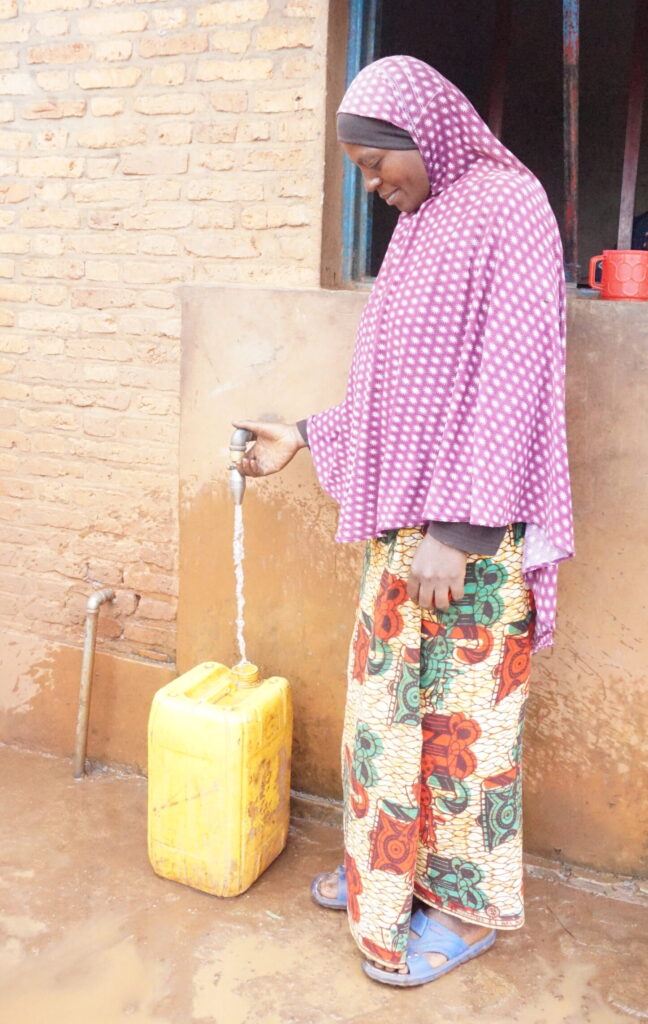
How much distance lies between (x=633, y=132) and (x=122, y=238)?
70.4 inches

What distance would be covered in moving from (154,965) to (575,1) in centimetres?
276

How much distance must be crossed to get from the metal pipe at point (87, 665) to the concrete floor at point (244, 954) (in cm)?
35

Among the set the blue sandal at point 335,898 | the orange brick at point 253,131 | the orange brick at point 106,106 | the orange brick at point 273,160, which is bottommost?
the blue sandal at point 335,898

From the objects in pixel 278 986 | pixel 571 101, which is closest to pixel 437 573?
pixel 278 986

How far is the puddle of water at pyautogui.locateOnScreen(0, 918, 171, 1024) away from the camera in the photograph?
204 centimetres

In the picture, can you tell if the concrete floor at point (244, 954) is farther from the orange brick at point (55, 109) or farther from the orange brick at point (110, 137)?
the orange brick at point (55, 109)

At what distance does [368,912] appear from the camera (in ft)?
7.07

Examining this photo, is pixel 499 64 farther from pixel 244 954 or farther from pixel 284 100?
pixel 244 954

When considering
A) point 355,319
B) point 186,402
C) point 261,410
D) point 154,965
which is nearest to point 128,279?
point 186,402

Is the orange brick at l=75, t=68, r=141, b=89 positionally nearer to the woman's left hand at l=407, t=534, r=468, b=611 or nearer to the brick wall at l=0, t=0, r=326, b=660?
the brick wall at l=0, t=0, r=326, b=660

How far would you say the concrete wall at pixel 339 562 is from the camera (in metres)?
2.33

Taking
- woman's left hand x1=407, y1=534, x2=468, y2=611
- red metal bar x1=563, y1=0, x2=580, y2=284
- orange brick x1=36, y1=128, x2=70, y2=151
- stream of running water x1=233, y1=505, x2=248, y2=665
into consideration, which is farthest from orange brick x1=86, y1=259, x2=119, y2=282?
woman's left hand x1=407, y1=534, x2=468, y2=611

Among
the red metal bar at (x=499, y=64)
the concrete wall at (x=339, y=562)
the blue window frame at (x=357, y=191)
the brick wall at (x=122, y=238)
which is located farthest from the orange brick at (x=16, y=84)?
the red metal bar at (x=499, y=64)

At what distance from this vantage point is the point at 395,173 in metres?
1.88
